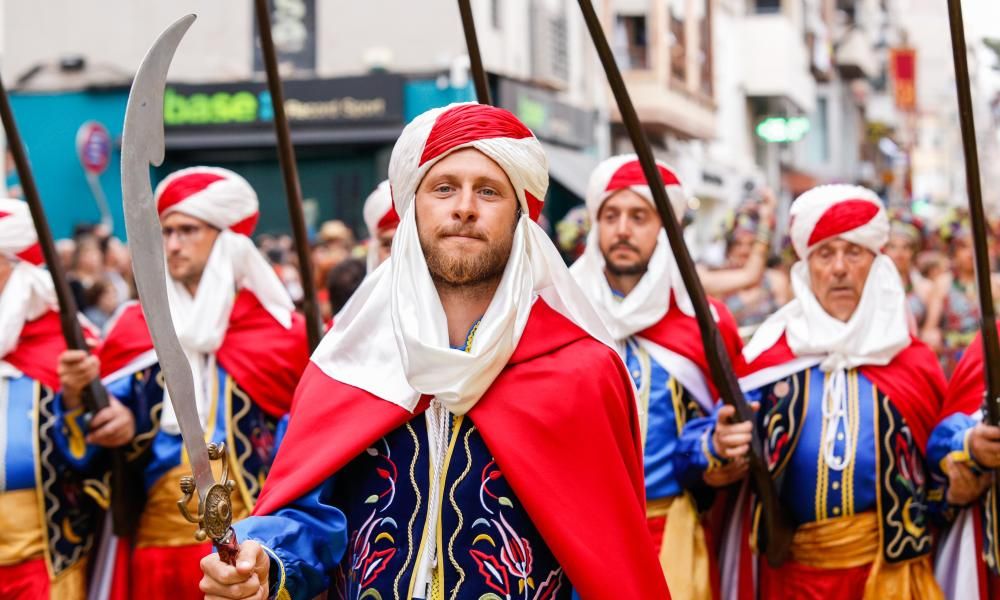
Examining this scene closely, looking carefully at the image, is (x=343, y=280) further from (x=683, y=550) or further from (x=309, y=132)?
(x=309, y=132)

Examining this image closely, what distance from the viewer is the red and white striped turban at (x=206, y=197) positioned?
538cm

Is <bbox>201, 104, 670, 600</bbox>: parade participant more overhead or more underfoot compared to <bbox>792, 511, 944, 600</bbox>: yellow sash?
more overhead

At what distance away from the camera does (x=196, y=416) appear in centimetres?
246

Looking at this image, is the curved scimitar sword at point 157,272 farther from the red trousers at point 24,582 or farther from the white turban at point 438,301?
the red trousers at point 24,582

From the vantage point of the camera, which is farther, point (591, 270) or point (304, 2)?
point (304, 2)

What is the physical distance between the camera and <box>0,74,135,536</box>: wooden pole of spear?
434cm

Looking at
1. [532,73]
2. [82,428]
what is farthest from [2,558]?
[532,73]

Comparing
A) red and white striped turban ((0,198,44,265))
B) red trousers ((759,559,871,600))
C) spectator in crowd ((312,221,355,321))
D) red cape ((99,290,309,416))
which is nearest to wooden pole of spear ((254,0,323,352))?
red cape ((99,290,309,416))

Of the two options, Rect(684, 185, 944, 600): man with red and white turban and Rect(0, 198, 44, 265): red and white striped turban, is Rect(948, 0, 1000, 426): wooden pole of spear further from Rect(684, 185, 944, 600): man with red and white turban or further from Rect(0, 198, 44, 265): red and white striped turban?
Rect(0, 198, 44, 265): red and white striped turban

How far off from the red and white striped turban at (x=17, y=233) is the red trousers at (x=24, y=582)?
3.76 feet

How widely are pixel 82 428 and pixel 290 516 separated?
223 centimetres

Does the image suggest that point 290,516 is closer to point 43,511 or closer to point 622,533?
point 622,533

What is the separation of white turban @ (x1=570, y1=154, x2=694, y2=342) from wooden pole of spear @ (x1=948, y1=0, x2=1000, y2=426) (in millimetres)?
1193

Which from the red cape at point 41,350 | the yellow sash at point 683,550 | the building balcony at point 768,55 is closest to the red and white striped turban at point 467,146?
the yellow sash at point 683,550
